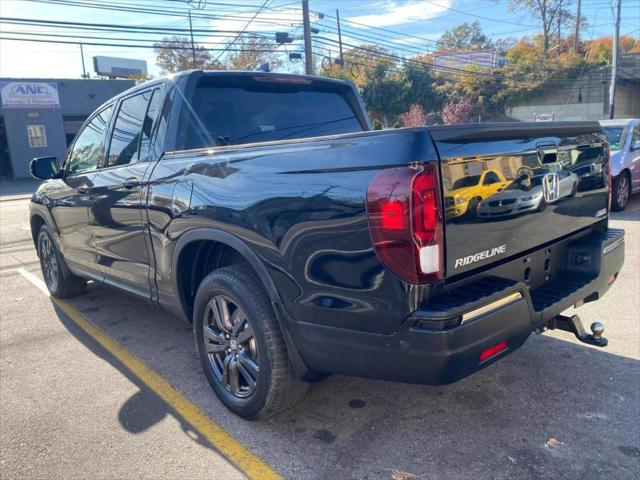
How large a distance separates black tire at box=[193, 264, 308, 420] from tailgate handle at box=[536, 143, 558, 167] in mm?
1589

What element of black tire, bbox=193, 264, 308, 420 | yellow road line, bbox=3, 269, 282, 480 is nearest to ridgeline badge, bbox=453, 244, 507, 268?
black tire, bbox=193, 264, 308, 420

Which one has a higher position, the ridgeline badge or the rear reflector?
the ridgeline badge

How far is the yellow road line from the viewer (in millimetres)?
2719

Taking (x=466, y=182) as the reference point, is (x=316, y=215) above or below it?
below

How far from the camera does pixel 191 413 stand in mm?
3270

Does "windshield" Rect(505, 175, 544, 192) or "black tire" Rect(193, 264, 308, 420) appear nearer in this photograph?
"windshield" Rect(505, 175, 544, 192)

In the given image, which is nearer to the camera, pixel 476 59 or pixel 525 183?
pixel 525 183

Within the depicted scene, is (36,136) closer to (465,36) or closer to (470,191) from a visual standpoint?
(470,191)

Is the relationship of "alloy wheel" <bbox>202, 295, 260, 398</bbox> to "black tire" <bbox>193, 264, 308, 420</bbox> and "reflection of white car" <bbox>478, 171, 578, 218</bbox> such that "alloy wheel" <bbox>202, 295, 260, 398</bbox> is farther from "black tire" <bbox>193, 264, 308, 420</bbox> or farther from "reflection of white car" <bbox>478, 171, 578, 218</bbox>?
"reflection of white car" <bbox>478, 171, 578, 218</bbox>

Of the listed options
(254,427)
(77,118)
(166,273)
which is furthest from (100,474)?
(77,118)

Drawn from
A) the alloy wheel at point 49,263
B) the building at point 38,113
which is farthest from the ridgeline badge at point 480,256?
the building at point 38,113

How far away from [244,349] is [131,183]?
5.01 ft

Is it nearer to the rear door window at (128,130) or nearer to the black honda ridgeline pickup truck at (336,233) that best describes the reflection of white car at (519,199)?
the black honda ridgeline pickup truck at (336,233)

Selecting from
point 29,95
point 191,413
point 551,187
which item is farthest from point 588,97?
point 191,413
